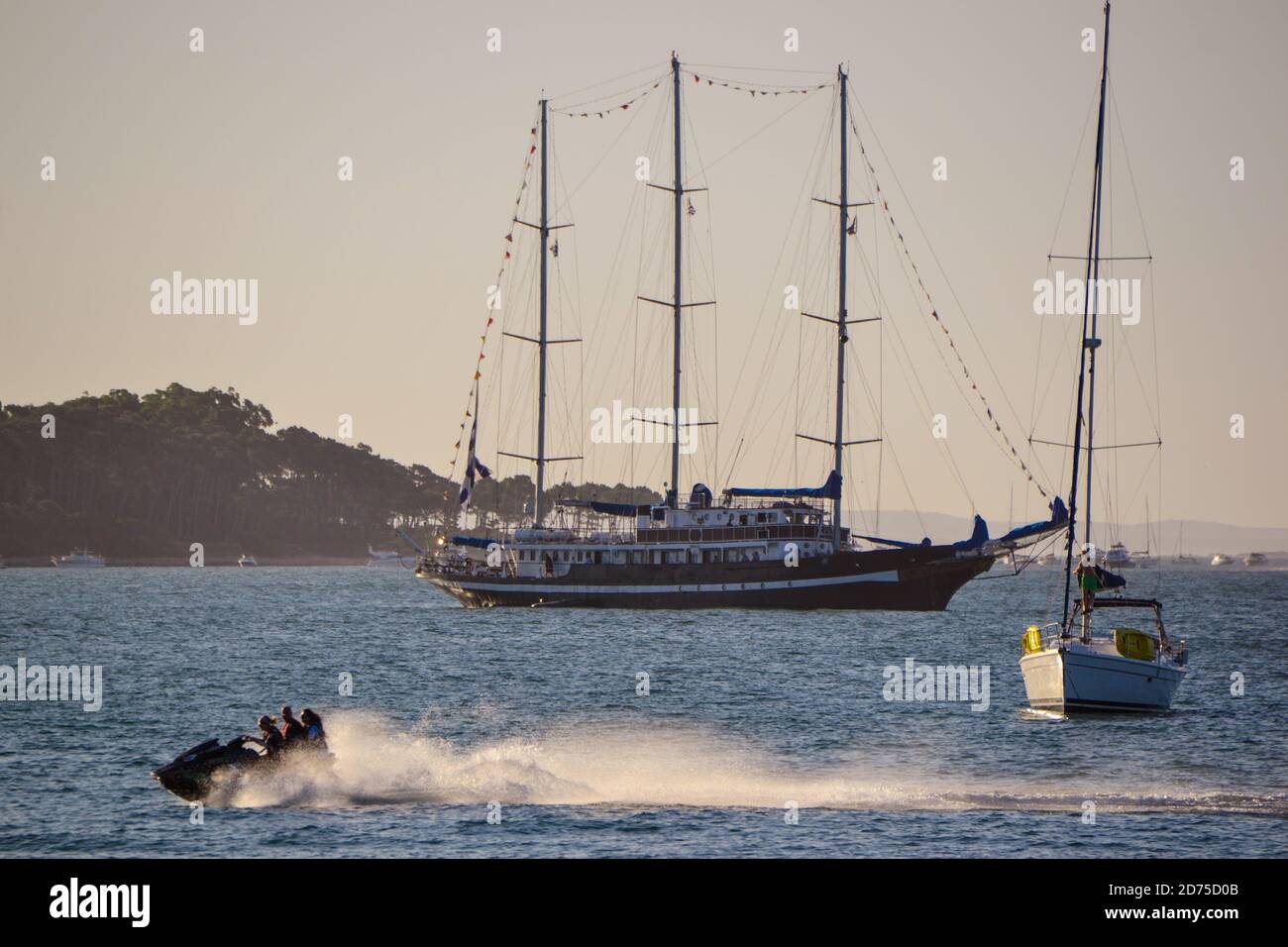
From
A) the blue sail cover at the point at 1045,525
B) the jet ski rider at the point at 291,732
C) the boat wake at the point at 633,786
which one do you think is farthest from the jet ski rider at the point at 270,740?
the blue sail cover at the point at 1045,525

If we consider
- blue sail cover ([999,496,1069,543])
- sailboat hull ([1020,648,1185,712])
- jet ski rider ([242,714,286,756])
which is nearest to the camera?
jet ski rider ([242,714,286,756])

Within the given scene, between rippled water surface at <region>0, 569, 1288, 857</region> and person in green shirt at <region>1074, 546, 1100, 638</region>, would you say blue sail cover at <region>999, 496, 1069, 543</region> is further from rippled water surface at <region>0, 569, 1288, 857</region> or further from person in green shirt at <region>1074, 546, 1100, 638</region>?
person in green shirt at <region>1074, 546, 1100, 638</region>

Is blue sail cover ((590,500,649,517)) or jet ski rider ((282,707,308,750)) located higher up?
blue sail cover ((590,500,649,517))

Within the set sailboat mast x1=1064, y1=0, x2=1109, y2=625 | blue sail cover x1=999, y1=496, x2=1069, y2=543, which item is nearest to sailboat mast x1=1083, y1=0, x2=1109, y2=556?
sailboat mast x1=1064, y1=0, x2=1109, y2=625

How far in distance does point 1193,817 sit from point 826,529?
79.0 metres

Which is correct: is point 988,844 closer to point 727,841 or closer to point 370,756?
point 727,841

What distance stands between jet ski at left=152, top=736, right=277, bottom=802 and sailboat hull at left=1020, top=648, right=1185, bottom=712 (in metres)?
25.5

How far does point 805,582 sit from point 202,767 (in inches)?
3078

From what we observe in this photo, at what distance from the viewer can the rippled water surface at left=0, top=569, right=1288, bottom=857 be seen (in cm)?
3012

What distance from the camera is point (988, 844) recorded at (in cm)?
2933

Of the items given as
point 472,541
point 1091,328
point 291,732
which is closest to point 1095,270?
point 1091,328

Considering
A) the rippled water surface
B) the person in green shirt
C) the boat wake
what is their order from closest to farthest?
the rippled water surface
the boat wake
the person in green shirt

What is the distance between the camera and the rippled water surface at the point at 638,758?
30.1 meters

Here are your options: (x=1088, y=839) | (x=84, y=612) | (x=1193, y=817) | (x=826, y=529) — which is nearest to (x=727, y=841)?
(x=1088, y=839)
